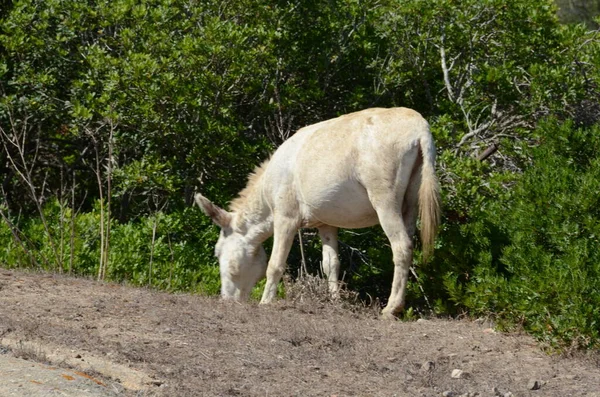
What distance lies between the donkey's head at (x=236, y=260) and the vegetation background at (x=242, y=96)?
0.85m

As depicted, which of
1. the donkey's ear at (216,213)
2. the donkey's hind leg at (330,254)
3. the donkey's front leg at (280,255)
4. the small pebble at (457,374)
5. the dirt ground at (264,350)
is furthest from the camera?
the donkey's ear at (216,213)

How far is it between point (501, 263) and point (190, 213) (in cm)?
475

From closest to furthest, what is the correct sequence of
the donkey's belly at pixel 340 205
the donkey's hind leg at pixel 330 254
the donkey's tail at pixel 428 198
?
the donkey's tail at pixel 428 198, the donkey's belly at pixel 340 205, the donkey's hind leg at pixel 330 254

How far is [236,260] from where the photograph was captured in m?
10.4

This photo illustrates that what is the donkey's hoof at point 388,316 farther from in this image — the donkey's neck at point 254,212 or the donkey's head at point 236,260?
the donkey's head at point 236,260

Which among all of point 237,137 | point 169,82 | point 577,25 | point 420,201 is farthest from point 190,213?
point 577,25

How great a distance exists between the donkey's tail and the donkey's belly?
1.99 ft

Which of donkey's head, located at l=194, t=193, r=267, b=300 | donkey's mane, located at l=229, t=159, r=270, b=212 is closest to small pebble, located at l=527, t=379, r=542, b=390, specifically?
donkey's mane, located at l=229, t=159, r=270, b=212

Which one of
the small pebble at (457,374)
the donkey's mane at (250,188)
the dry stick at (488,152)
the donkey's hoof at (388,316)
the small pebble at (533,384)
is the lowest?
the donkey's hoof at (388,316)

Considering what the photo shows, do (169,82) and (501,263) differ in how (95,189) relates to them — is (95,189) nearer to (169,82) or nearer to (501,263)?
(169,82)

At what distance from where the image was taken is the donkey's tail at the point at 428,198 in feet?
27.9

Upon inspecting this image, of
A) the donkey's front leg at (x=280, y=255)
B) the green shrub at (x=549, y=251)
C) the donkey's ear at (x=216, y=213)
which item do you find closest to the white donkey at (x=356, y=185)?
the donkey's front leg at (x=280, y=255)

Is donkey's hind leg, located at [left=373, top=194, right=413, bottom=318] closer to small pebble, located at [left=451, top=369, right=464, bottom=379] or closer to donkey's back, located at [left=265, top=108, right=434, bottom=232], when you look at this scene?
donkey's back, located at [left=265, top=108, right=434, bottom=232]

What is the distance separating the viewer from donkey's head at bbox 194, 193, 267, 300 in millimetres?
10367
